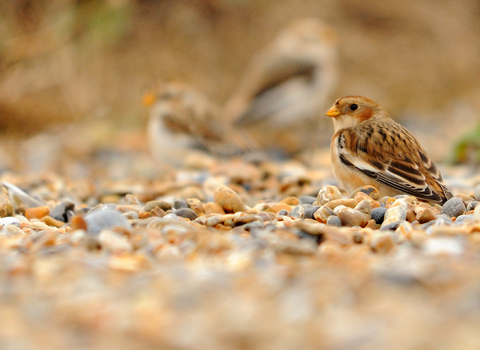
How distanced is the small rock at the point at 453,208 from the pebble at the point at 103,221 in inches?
56.2

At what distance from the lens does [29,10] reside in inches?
329

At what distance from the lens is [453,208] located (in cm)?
305

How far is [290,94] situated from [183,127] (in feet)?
6.01

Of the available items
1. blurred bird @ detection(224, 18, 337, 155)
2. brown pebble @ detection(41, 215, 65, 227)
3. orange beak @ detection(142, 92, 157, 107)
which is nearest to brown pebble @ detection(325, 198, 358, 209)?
brown pebble @ detection(41, 215, 65, 227)

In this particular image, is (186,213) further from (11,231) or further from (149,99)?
(149,99)

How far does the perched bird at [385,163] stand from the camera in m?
3.41

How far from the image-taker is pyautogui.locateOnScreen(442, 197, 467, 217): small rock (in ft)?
9.96

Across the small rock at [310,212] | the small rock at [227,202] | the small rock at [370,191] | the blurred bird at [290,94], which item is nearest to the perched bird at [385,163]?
the small rock at [370,191]

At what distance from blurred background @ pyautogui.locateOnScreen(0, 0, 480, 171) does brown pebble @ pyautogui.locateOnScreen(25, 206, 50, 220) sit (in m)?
3.83

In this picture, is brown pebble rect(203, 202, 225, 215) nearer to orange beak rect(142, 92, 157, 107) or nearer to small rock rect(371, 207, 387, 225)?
small rock rect(371, 207, 387, 225)

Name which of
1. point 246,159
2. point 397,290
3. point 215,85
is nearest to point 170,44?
point 215,85

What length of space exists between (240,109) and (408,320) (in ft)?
21.1

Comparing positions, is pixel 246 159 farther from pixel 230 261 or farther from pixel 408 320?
pixel 408 320

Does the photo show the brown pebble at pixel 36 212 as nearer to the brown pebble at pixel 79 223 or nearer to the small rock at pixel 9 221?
the small rock at pixel 9 221
